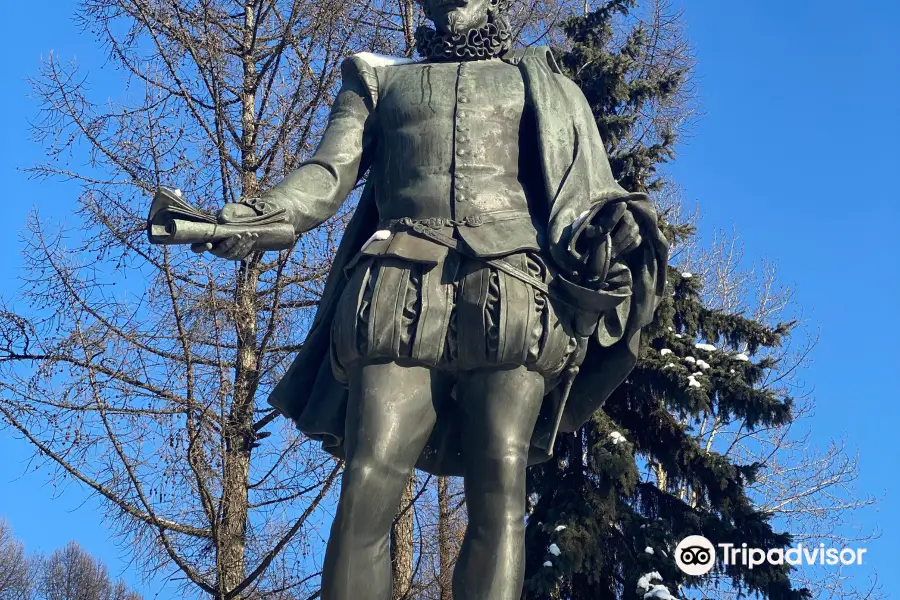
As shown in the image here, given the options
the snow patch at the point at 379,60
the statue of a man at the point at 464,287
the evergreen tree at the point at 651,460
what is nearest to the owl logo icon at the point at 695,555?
the evergreen tree at the point at 651,460

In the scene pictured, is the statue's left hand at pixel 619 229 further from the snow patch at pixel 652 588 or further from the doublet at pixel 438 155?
the snow patch at pixel 652 588

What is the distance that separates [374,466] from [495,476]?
431 mm

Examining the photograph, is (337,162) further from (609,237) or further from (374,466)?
(374,466)

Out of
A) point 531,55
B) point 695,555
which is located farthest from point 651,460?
point 531,55

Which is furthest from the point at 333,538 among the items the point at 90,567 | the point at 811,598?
the point at 90,567

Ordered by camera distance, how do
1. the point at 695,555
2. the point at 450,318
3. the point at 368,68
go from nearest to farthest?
1. the point at 450,318
2. the point at 368,68
3. the point at 695,555

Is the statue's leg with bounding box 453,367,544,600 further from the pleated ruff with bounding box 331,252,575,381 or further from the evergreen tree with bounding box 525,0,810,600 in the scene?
the evergreen tree with bounding box 525,0,810,600

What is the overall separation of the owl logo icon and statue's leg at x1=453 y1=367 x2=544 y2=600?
8.17 meters

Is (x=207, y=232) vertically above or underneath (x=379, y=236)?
underneath

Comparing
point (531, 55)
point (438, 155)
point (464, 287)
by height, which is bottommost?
point (464, 287)

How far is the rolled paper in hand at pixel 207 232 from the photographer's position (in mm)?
4555

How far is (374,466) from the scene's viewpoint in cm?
471

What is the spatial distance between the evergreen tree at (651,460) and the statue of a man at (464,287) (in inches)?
296

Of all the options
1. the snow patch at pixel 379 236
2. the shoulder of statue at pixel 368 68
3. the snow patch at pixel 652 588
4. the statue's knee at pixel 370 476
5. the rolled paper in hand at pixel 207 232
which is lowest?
the statue's knee at pixel 370 476
